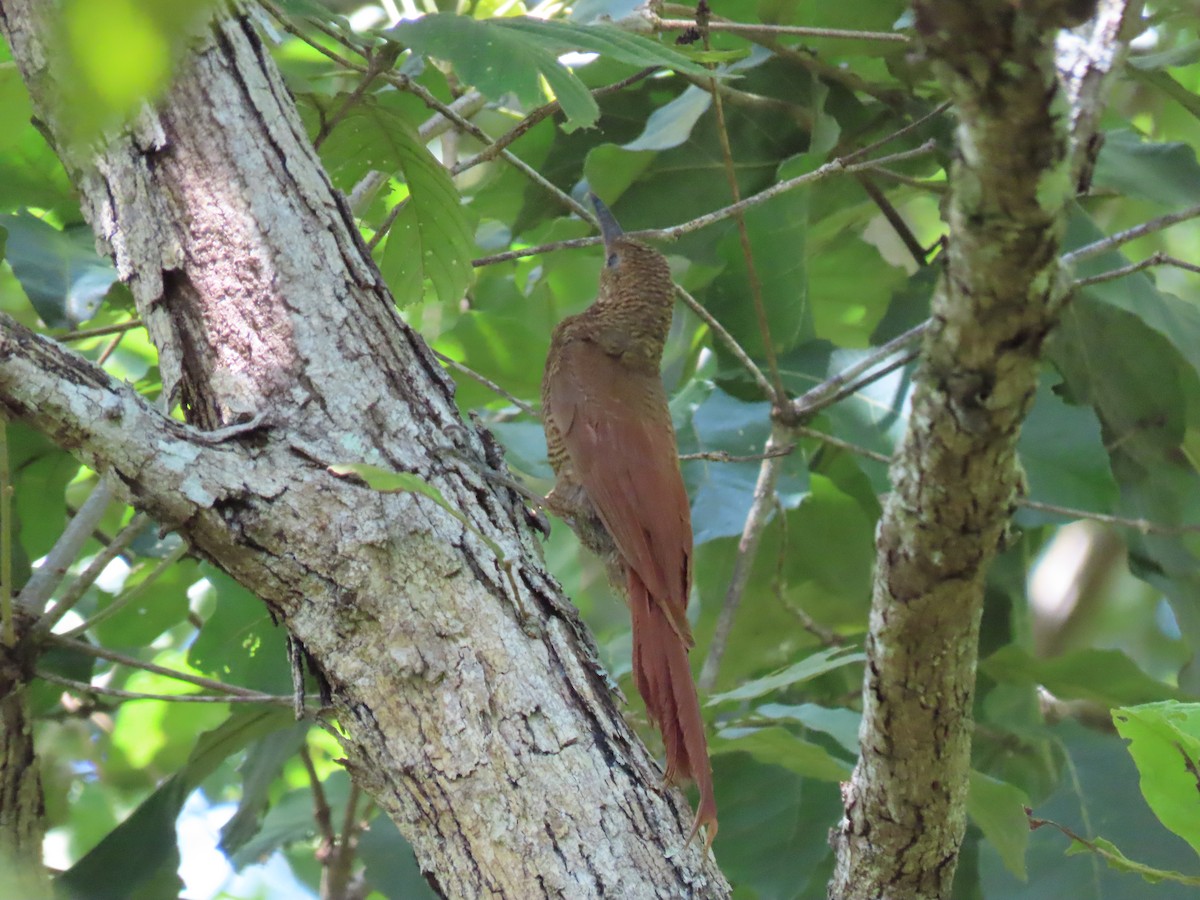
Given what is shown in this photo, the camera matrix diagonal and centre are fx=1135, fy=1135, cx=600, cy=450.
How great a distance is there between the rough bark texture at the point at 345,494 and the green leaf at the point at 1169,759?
0.60 metres

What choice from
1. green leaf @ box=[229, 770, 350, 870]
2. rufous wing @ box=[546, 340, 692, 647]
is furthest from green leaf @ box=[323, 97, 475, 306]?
green leaf @ box=[229, 770, 350, 870]

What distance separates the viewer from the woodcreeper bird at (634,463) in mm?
2047

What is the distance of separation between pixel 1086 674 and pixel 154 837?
2.26 meters

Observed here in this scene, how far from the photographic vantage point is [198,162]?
1834 millimetres

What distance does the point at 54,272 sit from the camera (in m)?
2.54

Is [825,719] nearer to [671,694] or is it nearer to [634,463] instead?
[671,694]

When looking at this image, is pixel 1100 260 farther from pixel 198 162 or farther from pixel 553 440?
pixel 198 162

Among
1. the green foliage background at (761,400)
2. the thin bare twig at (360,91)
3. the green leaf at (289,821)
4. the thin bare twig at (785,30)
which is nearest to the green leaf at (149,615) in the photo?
the green foliage background at (761,400)

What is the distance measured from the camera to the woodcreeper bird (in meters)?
2.05

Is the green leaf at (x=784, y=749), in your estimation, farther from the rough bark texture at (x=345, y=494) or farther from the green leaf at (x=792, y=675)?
the rough bark texture at (x=345, y=494)

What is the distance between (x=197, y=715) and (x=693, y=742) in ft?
8.22

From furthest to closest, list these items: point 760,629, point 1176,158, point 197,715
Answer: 1. point 197,715
2. point 760,629
3. point 1176,158

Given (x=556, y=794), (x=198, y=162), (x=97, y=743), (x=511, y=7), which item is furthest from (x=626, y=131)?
(x=97, y=743)

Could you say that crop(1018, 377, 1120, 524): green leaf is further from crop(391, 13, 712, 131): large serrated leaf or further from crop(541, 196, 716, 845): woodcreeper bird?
crop(391, 13, 712, 131): large serrated leaf
